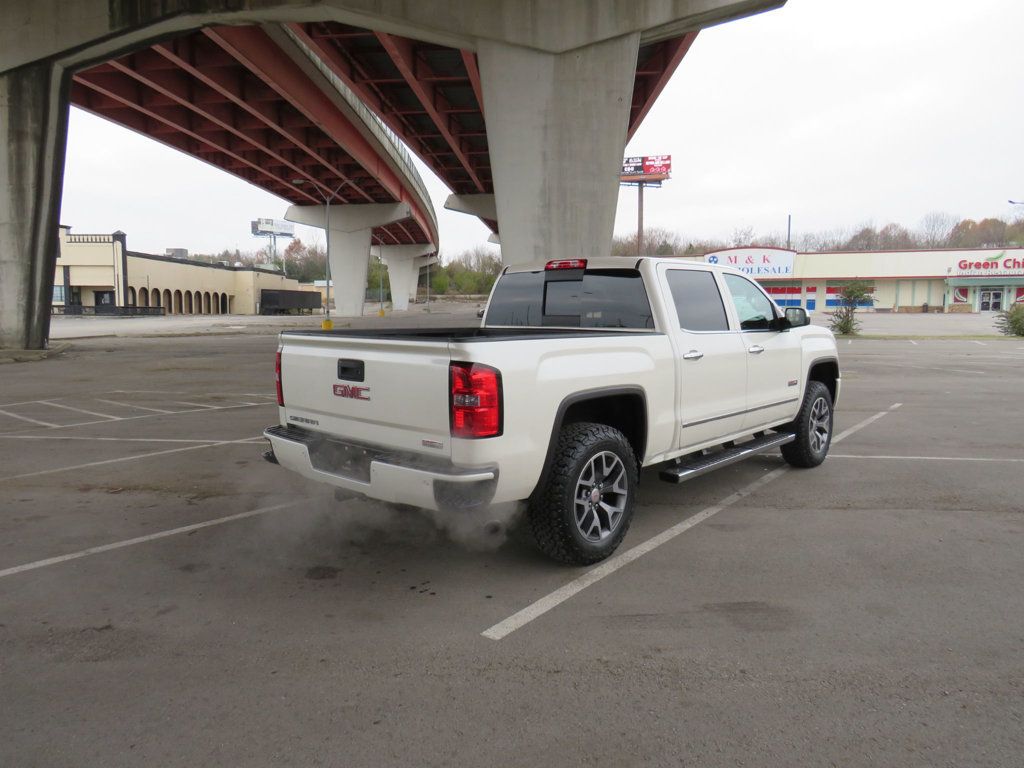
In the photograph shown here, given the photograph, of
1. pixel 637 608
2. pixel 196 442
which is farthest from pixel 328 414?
pixel 196 442

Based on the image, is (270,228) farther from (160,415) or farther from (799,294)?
(160,415)

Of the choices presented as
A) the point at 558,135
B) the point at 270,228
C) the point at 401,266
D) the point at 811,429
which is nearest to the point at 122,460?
the point at 811,429

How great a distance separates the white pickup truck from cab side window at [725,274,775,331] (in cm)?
2

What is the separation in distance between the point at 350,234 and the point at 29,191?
38460 mm

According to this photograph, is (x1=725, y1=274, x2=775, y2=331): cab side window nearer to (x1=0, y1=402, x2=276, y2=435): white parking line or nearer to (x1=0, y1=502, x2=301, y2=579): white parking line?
(x1=0, y1=502, x2=301, y2=579): white parking line

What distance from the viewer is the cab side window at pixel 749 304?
235 inches

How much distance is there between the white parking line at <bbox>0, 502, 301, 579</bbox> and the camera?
4.46 metres

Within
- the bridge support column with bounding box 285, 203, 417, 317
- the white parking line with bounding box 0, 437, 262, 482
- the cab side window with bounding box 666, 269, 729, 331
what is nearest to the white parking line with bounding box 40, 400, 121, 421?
the white parking line with bounding box 0, 437, 262, 482

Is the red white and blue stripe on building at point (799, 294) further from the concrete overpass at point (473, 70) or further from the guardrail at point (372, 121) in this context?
the concrete overpass at point (473, 70)

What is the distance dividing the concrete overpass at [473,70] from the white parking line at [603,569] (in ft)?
39.7

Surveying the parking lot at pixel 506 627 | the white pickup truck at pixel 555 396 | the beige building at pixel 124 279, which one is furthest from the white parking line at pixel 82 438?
the beige building at pixel 124 279

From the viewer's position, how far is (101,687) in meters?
3.07

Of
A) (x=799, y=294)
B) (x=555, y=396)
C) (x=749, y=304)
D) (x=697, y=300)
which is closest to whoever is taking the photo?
(x=555, y=396)

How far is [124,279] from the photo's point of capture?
67.2 meters
